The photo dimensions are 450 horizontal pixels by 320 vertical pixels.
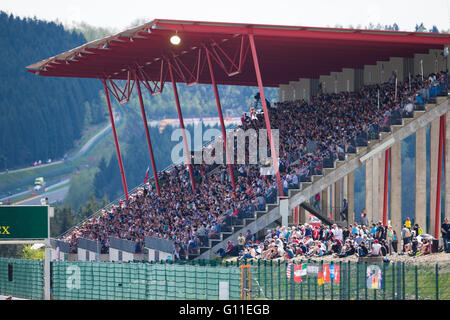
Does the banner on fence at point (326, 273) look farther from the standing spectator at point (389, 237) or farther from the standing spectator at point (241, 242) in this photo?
the standing spectator at point (241, 242)

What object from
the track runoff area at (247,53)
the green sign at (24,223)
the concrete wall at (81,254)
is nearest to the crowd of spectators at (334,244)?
the track runoff area at (247,53)

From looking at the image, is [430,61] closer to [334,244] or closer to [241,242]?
[241,242]

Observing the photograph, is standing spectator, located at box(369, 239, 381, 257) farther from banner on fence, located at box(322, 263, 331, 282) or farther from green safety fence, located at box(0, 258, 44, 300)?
green safety fence, located at box(0, 258, 44, 300)

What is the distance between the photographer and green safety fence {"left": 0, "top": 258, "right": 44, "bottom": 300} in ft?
118

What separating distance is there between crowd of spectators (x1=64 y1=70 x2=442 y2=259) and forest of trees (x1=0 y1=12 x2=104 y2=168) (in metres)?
121

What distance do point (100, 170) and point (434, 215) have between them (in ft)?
468

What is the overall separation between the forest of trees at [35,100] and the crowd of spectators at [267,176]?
4771 inches

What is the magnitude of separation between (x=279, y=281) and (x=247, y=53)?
23.5 meters

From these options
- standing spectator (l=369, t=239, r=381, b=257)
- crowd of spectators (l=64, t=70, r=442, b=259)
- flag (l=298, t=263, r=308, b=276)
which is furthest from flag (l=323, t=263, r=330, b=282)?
crowd of spectators (l=64, t=70, r=442, b=259)

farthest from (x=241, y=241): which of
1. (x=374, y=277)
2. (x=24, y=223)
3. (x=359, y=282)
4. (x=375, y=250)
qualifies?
(x=374, y=277)
